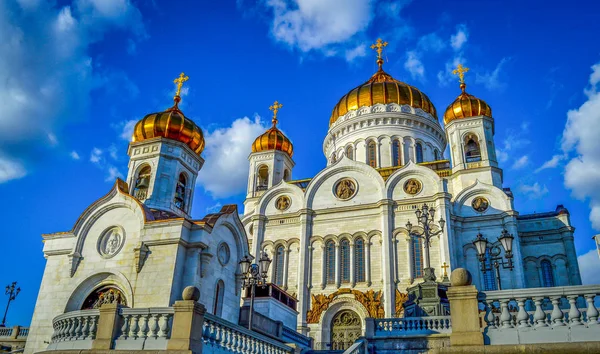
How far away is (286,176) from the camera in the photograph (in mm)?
35594

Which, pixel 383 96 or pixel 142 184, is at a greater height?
pixel 383 96

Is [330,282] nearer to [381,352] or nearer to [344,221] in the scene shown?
[344,221]

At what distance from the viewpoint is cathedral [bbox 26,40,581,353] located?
16.2 metres

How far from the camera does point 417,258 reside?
2600 cm

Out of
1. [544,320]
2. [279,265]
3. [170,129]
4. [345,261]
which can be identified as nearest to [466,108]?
[345,261]

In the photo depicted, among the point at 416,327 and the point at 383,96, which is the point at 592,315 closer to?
the point at 416,327

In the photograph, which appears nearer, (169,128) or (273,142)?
(169,128)

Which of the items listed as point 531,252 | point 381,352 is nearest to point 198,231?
point 381,352

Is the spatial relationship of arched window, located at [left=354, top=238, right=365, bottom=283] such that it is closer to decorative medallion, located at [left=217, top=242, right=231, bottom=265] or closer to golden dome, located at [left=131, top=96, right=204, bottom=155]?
golden dome, located at [left=131, top=96, right=204, bottom=155]

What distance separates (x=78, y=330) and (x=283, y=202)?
2060 centimetres

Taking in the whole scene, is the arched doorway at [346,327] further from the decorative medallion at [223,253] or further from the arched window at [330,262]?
the decorative medallion at [223,253]

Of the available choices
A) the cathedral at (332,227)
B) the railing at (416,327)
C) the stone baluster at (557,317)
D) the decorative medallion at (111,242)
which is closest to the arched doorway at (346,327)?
the cathedral at (332,227)

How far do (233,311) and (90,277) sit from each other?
4960 mm

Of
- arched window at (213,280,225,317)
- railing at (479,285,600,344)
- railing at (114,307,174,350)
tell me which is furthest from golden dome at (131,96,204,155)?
railing at (479,285,600,344)
